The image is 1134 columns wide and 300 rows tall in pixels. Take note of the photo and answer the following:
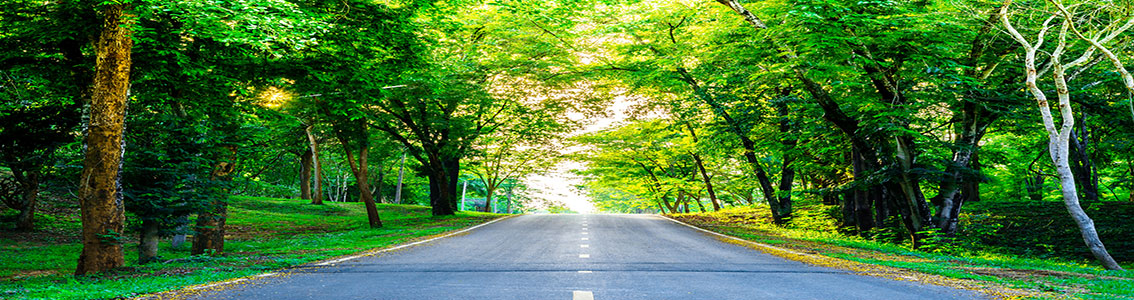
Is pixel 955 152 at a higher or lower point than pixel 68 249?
higher

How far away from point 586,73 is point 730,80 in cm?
796

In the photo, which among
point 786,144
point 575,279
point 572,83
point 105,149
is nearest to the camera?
point 575,279

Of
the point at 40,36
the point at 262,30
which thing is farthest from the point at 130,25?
the point at 40,36

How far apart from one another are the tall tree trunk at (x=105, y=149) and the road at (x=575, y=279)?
2.67m

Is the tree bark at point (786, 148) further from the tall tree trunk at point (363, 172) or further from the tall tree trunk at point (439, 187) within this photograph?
the tall tree trunk at point (439, 187)

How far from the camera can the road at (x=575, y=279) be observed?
5.91 metres

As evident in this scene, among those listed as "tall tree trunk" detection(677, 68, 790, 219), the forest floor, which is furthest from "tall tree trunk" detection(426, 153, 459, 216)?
the forest floor

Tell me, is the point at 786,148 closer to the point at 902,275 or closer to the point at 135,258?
the point at 902,275

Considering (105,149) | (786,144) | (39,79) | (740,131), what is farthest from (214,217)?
(786,144)

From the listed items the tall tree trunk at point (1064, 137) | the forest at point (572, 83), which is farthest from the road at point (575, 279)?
the tall tree trunk at point (1064, 137)

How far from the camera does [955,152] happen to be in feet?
45.7

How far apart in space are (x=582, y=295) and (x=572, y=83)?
779 inches

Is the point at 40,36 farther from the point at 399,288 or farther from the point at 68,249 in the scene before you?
the point at 399,288

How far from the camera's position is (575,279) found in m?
7.05
